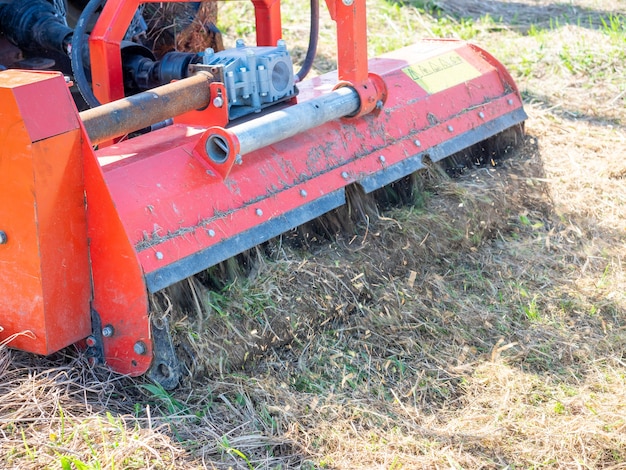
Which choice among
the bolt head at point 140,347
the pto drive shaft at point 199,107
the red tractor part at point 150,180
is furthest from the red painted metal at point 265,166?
the bolt head at point 140,347

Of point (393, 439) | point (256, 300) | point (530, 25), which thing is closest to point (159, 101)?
point (256, 300)

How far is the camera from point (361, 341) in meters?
2.89

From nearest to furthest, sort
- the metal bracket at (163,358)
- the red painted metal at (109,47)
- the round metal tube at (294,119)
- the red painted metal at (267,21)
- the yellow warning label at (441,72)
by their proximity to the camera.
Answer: the metal bracket at (163,358), the round metal tube at (294,119), the red painted metal at (109,47), the red painted metal at (267,21), the yellow warning label at (441,72)

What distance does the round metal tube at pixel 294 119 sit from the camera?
2793 millimetres

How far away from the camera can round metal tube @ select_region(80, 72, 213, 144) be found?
2598mm

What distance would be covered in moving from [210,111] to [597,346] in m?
1.55

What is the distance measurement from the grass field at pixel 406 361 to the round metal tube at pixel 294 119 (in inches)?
15.5

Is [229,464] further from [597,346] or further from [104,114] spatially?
[597,346]

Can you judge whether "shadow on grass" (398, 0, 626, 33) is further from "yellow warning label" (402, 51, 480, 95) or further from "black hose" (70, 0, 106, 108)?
"black hose" (70, 0, 106, 108)

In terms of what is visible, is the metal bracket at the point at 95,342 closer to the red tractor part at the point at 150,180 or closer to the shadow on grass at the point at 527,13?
the red tractor part at the point at 150,180

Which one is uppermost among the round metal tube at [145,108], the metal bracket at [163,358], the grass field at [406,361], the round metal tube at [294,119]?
the round metal tube at [145,108]

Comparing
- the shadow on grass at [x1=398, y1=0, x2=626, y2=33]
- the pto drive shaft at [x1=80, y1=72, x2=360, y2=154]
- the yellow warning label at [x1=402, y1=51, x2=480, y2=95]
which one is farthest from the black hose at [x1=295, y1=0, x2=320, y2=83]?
the shadow on grass at [x1=398, y1=0, x2=626, y2=33]

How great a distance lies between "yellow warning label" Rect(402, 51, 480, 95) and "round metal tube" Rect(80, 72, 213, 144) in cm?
110

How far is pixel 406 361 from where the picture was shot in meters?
2.82
